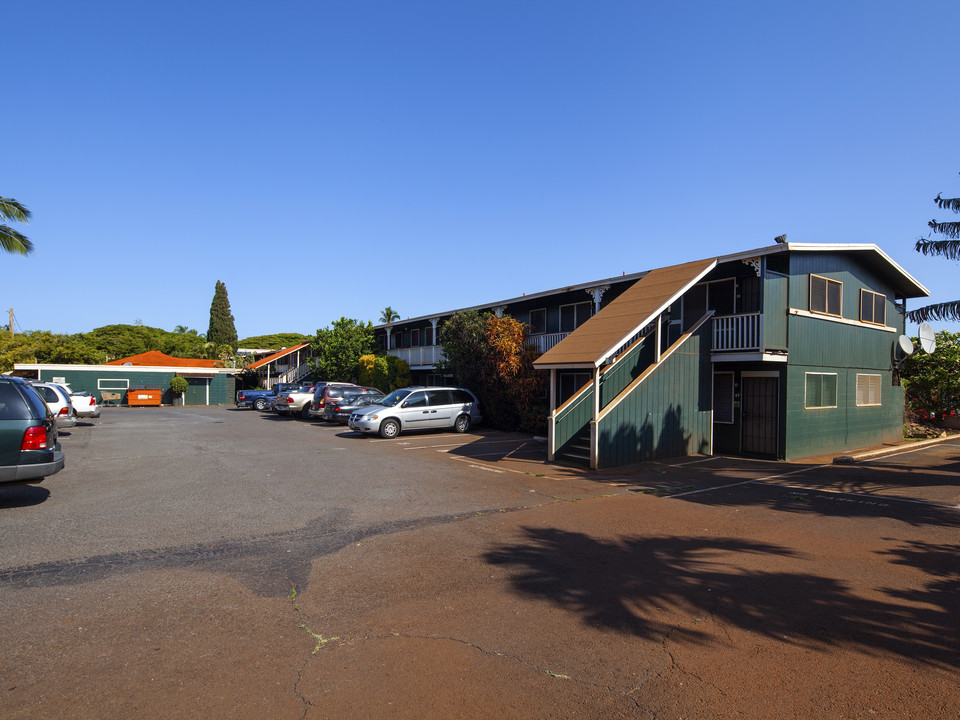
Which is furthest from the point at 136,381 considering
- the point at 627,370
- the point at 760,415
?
the point at 760,415

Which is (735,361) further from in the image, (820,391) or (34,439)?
(34,439)

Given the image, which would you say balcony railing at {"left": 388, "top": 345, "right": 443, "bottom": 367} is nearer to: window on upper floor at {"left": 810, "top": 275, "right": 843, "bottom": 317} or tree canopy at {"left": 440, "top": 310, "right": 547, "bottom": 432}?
tree canopy at {"left": 440, "top": 310, "right": 547, "bottom": 432}

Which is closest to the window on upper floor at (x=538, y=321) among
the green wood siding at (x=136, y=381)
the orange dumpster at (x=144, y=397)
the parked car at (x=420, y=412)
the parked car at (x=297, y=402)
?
the parked car at (x=420, y=412)

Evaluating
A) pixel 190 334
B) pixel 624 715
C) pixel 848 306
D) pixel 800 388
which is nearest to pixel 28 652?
pixel 624 715

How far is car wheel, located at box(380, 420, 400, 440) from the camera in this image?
18656mm

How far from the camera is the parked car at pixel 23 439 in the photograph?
25.7 feet

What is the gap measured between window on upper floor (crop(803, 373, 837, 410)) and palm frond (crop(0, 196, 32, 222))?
26.3m

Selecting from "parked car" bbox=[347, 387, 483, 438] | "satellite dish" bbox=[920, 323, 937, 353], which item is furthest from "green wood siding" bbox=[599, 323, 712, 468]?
"satellite dish" bbox=[920, 323, 937, 353]

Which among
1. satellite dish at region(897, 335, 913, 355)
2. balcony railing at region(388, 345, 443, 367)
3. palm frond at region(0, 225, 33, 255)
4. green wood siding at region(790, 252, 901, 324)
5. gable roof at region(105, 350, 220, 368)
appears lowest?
gable roof at region(105, 350, 220, 368)

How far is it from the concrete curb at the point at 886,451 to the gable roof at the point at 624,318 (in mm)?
5957

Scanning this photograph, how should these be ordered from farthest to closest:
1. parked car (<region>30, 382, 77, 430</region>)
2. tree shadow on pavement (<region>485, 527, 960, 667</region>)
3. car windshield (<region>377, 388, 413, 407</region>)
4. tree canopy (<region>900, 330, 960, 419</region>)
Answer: tree canopy (<region>900, 330, 960, 419</region>), car windshield (<region>377, 388, 413, 407</region>), parked car (<region>30, 382, 77, 430</region>), tree shadow on pavement (<region>485, 527, 960, 667</region>)

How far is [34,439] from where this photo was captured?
804 centimetres

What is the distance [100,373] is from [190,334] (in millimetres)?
36400

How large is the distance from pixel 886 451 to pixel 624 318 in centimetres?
934
